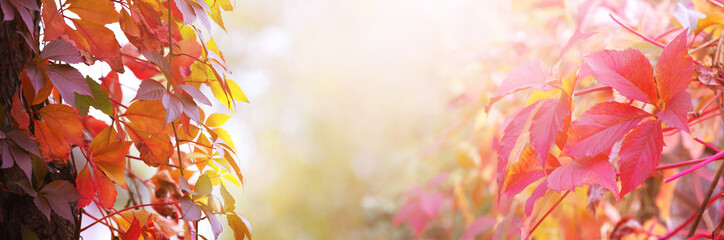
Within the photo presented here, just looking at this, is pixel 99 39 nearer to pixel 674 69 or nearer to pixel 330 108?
pixel 674 69

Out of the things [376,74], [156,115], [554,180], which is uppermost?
[376,74]

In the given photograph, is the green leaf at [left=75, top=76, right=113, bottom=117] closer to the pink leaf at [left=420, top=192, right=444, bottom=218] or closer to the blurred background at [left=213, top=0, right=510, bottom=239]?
the pink leaf at [left=420, top=192, right=444, bottom=218]

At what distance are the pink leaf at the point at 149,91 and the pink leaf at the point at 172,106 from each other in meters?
0.01

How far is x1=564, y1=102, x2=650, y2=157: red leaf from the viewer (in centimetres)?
38

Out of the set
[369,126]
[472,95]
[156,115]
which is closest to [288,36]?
[369,126]

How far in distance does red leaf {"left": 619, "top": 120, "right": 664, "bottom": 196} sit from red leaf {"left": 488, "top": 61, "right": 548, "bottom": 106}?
0.11 metres

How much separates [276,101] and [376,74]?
72 cm

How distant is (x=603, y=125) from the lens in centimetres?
39

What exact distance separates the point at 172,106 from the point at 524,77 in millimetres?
322

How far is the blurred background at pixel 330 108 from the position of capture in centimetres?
318

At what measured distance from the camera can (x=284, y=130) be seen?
332 centimetres

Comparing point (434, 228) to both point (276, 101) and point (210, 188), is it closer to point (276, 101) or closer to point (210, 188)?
point (276, 101)

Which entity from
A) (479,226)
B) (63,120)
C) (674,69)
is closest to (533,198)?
(674,69)

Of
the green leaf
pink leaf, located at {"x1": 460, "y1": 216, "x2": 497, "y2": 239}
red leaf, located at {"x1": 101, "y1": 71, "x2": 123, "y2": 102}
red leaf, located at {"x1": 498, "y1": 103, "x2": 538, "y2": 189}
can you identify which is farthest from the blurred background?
the green leaf
